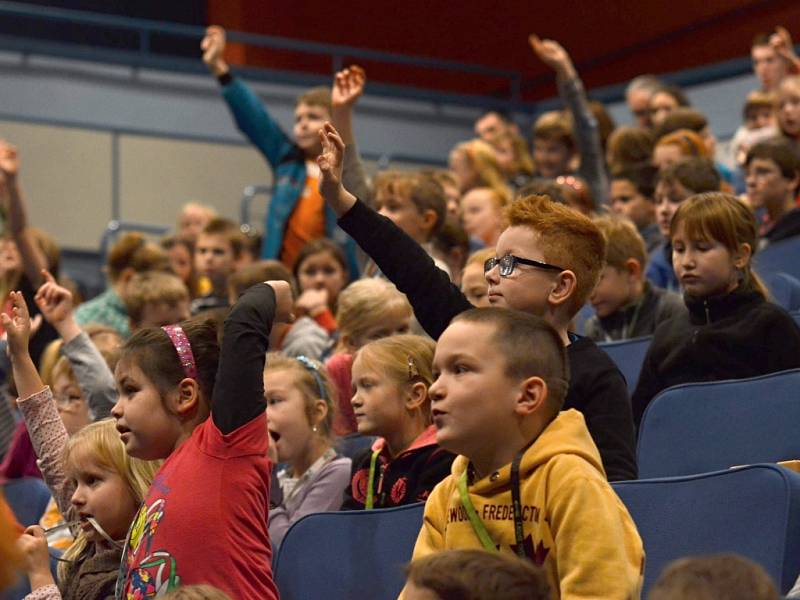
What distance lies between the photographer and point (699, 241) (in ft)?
13.1

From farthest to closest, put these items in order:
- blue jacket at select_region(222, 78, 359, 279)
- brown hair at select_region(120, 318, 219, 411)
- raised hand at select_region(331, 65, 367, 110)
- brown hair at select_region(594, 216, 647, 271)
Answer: blue jacket at select_region(222, 78, 359, 279)
brown hair at select_region(594, 216, 647, 271)
raised hand at select_region(331, 65, 367, 110)
brown hair at select_region(120, 318, 219, 411)

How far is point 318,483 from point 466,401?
53.8 inches

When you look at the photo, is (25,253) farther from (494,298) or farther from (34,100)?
(34,100)

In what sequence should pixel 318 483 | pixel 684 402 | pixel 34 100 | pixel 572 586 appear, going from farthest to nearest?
pixel 34 100, pixel 318 483, pixel 684 402, pixel 572 586

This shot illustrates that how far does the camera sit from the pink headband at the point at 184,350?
3170mm

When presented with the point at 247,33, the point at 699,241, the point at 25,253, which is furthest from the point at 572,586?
the point at 247,33

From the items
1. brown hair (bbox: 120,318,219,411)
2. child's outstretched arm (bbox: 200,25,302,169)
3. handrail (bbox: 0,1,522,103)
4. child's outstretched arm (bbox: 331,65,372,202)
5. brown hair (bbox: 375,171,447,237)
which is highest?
handrail (bbox: 0,1,522,103)

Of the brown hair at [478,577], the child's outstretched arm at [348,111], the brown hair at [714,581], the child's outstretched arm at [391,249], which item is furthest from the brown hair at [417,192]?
the brown hair at [714,581]

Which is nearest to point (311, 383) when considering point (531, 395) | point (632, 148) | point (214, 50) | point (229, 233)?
point (531, 395)

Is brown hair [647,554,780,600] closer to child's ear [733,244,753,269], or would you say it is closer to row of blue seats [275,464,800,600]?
row of blue seats [275,464,800,600]

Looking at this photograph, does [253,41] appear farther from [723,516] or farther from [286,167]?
[723,516]

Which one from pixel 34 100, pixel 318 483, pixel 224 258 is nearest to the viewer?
pixel 318 483

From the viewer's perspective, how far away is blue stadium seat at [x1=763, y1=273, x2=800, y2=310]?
4.66 metres

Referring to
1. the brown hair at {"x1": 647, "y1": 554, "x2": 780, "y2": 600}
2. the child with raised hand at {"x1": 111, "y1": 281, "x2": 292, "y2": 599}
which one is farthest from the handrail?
the brown hair at {"x1": 647, "y1": 554, "x2": 780, "y2": 600}
